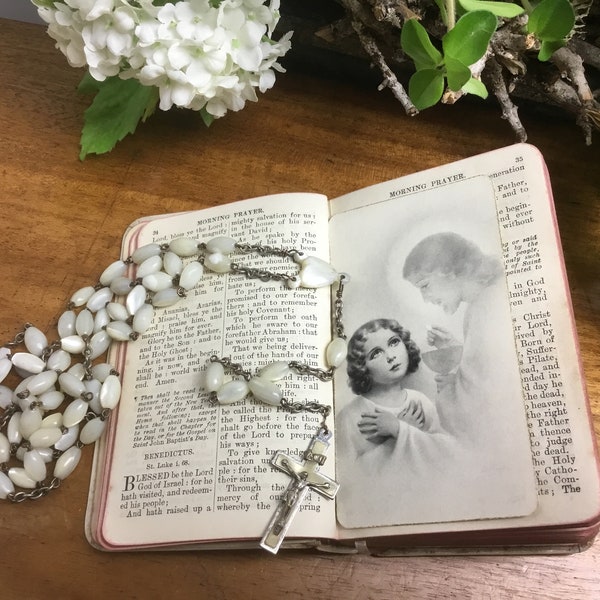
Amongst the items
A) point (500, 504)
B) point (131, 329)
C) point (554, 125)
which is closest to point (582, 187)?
point (554, 125)

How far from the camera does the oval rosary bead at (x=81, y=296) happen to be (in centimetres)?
61

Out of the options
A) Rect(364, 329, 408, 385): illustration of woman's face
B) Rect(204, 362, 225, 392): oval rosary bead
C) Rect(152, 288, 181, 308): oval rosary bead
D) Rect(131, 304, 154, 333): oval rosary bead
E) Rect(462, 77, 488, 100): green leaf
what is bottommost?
Rect(131, 304, 154, 333): oval rosary bead

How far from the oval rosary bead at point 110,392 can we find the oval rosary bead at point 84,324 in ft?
0.17

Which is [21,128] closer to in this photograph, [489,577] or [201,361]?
[201,361]

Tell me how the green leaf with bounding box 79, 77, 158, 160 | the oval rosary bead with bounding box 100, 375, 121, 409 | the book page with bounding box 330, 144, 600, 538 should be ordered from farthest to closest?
1. the green leaf with bounding box 79, 77, 158, 160
2. the oval rosary bead with bounding box 100, 375, 121, 409
3. the book page with bounding box 330, 144, 600, 538

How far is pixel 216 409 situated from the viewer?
54 centimetres

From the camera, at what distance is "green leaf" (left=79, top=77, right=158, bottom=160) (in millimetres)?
666

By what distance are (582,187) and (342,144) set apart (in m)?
0.25

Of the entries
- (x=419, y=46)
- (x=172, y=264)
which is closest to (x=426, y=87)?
(x=419, y=46)

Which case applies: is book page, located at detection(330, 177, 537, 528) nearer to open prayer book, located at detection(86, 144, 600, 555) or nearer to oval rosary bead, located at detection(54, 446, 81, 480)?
open prayer book, located at detection(86, 144, 600, 555)

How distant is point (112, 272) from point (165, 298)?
6cm

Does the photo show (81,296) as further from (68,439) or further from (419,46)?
(419,46)

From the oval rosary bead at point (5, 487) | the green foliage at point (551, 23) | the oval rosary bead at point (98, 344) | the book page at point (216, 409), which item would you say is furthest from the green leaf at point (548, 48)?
the oval rosary bead at point (5, 487)

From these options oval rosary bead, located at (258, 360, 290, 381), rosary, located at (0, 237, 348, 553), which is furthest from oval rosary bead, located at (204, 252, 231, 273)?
oval rosary bead, located at (258, 360, 290, 381)
